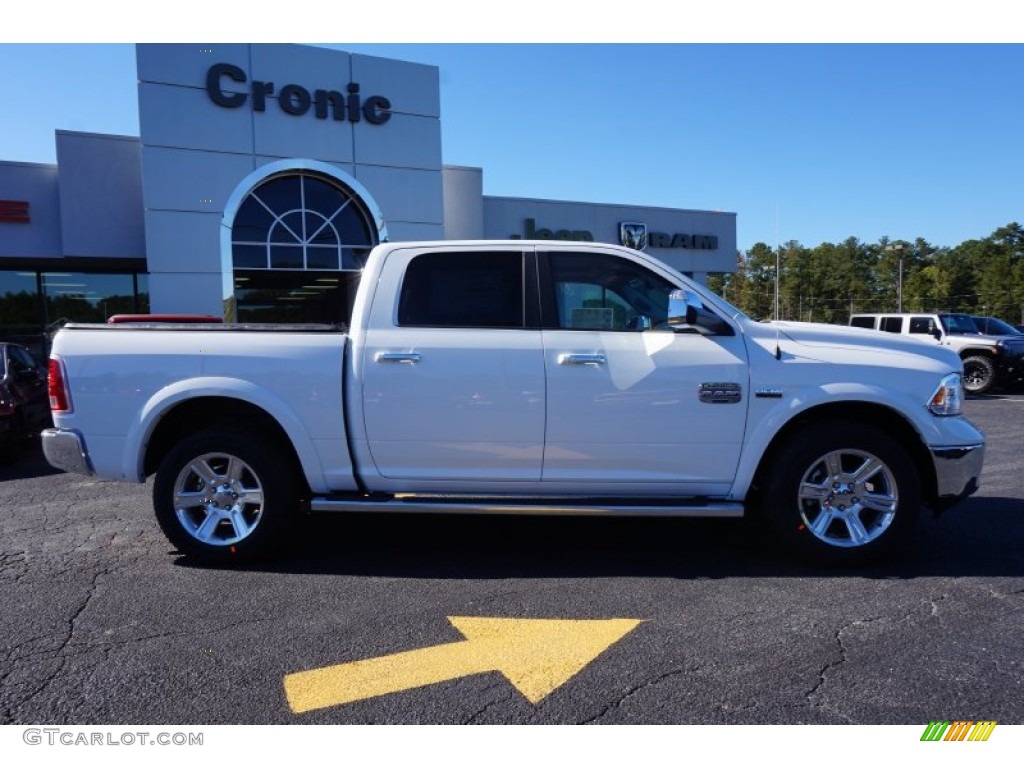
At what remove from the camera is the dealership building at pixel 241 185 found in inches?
572

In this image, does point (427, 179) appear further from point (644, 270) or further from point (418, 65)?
point (644, 270)

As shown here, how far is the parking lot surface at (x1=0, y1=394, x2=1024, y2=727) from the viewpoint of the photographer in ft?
9.27

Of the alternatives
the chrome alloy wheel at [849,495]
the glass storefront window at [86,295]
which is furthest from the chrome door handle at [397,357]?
the glass storefront window at [86,295]

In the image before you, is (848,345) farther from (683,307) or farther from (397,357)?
(397,357)

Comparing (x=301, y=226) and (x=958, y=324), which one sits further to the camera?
(x=958, y=324)

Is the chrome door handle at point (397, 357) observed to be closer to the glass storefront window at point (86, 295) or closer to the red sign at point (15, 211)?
the red sign at point (15, 211)

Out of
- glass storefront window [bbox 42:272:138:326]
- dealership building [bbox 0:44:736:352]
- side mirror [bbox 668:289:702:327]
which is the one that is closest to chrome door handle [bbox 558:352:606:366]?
side mirror [bbox 668:289:702:327]

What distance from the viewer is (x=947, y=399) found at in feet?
14.0

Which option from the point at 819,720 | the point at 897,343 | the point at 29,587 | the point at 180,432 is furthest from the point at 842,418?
the point at 29,587

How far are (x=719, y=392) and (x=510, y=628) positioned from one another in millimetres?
1865

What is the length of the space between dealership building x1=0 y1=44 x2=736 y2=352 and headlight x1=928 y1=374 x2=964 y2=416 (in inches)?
438

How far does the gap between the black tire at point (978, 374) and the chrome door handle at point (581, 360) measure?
50.0ft

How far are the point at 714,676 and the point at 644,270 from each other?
8.10 ft

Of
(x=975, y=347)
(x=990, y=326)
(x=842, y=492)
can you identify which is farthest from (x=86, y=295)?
(x=990, y=326)
